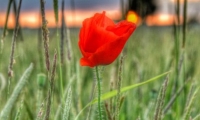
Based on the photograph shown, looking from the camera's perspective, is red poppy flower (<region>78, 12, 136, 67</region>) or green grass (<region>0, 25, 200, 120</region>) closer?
red poppy flower (<region>78, 12, 136, 67</region>)

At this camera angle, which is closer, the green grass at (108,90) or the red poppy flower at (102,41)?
the red poppy flower at (102,41)

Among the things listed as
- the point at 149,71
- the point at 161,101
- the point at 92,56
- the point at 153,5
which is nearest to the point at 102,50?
the point at 92,56

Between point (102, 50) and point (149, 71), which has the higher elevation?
point (102, 50)

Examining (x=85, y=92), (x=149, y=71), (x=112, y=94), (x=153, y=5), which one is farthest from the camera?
(x=153, y=5)

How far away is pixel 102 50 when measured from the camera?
59 centimetres

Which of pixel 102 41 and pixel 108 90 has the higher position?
pixel 102 41

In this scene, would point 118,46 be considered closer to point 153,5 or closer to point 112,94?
point 112,94

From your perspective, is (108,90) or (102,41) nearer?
(102,41)

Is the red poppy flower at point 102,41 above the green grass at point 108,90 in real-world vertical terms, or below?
above

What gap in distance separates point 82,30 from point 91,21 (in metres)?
0.02

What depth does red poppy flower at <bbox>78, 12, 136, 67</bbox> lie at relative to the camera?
0.60 metres

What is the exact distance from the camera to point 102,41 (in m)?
0.60

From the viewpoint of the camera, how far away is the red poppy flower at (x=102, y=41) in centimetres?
60

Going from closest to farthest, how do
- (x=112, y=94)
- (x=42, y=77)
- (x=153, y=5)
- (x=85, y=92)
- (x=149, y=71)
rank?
1. (x=112, y=94)
2. (x=42, y=77)
3. (x=85, y=92)
4. (x=149, y=71)
5. (x=153, y=5)
